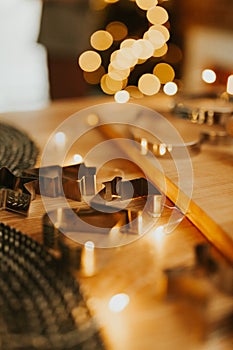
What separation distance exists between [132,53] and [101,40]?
7.3 inches

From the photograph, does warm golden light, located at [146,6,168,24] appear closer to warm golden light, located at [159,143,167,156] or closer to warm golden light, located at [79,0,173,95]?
warm golden light, located at [79,0,173,95]

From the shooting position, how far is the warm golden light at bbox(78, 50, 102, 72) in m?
2.25

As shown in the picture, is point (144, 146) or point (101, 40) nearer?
point (144, 146)

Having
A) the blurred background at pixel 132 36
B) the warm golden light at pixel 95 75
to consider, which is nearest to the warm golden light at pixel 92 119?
the blurred background at pixel 132 36

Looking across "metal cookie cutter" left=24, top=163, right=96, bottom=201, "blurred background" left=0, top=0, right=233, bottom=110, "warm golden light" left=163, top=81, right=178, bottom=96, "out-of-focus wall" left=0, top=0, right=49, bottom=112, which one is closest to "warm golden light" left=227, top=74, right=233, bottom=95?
"warm golden light" left=163, top=81, right=178, bottom=96

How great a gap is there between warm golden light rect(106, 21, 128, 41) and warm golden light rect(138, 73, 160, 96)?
218mm

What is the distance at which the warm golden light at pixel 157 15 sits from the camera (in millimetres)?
2088

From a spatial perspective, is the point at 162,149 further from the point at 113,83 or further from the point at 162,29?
the point at 113,83

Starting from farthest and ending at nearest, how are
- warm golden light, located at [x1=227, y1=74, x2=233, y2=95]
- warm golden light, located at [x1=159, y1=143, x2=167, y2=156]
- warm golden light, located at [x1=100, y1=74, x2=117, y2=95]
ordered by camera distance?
warm golden light, located at [x1=100, y1=74, x2=117, y2=95]
warm golden light, located at [x1=227, y1=74, x2=233, y2=95]
warm golden light, located at [x1=159, y1=143, x2=167, y2=156]

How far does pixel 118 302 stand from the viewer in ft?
1.68

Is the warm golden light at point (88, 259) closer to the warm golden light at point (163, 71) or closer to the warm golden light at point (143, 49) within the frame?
the warm golden light at point (143, 49)

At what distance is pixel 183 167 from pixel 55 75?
1429 millimetres

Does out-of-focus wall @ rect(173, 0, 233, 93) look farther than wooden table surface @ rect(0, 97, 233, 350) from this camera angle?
Yes

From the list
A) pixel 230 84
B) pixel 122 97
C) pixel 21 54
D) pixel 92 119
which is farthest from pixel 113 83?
pixel 230 84
